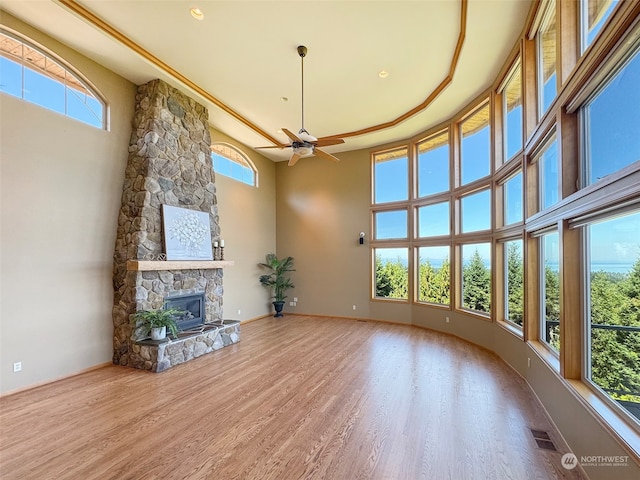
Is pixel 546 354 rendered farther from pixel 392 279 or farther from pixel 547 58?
pixel 392 279

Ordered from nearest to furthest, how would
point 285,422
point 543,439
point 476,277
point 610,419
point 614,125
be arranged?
point 610,419, point 614,125, point 543,439, point 285,422, point 476,277

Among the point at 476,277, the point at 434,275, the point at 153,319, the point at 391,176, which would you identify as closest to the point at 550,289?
the point at 476,277

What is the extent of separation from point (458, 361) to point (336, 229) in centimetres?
433

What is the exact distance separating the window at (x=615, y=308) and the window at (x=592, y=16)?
147cm

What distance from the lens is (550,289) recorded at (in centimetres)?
316

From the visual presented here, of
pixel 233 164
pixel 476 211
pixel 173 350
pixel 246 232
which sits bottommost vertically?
pixel 173 350

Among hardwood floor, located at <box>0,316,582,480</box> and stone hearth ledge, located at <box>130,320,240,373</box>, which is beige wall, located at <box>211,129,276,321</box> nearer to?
stone hearth ledge, located at <box>130,320,240,373</box>

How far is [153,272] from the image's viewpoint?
4.38 meters

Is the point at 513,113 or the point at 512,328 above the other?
the point at 513,113

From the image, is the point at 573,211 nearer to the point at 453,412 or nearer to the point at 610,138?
the point at 610,138

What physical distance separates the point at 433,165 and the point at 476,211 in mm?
1631

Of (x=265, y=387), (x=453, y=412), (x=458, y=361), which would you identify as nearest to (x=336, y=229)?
(x=458, y=361)

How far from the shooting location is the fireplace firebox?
470 centimetres

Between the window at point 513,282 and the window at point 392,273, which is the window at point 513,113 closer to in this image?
the window at point 513,282
